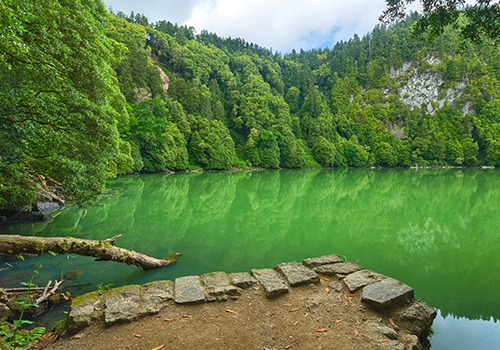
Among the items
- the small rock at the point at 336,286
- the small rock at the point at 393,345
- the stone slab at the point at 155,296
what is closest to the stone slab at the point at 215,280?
the stone slab at the point at 155,296

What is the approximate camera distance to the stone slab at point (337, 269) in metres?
4.68

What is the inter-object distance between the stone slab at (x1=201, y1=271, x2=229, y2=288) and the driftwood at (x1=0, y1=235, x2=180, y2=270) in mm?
2194

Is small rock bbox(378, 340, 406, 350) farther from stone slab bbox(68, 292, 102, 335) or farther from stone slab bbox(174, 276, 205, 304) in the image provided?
stone slab bbox(68, 292, 102, 335)

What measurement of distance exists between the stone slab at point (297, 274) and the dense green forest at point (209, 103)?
20.6ft

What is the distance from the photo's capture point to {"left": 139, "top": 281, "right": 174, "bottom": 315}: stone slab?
132 inches

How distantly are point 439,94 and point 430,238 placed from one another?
101084 mm

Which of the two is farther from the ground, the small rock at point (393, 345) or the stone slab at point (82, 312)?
the small rock at point (393, 345)

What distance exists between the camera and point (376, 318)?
324cm

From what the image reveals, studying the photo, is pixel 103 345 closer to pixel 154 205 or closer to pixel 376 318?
pixel 376 318

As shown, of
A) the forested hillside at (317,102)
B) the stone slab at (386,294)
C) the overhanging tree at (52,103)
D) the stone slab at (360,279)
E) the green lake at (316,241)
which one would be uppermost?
the forested hillside at (317,102)

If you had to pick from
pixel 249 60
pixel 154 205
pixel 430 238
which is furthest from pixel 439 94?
pixel 154 205

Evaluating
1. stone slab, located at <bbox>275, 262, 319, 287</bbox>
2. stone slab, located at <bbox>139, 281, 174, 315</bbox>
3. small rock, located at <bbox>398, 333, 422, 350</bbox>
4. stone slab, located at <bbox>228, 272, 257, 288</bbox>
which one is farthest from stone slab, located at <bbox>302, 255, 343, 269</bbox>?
stone slab, located at <bbox>139, 281, 174, 315</bbox>

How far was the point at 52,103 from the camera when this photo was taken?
6.39 m

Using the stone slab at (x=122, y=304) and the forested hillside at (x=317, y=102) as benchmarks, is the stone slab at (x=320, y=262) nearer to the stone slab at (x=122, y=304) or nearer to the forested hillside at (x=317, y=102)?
the stone slab at (x=122, y=304)
